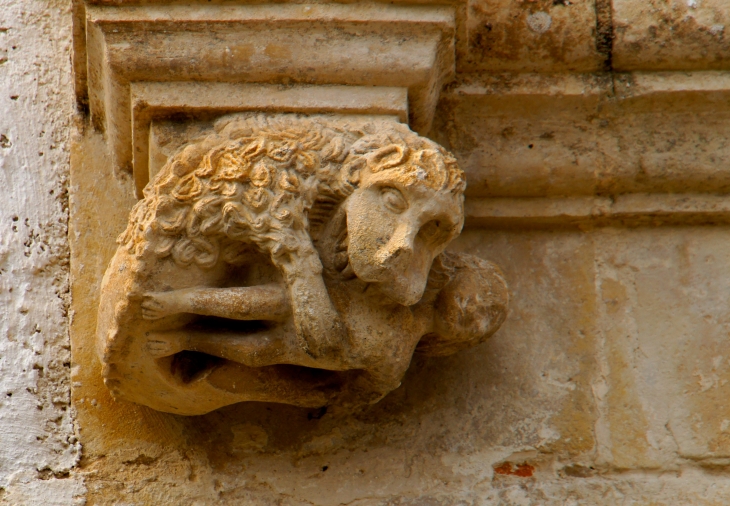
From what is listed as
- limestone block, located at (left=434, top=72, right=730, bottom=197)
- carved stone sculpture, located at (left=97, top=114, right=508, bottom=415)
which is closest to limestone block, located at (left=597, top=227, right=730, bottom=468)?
limestone block, located at (left=434, top=72, right=730, bottom=197)

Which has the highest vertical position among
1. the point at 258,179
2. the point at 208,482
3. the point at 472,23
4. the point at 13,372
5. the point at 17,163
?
the point at 472,23

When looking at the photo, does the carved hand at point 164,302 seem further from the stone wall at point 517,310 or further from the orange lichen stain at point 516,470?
the orange lichen stain at point 516,470

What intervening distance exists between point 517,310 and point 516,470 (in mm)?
328

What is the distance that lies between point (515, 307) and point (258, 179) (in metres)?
0.69

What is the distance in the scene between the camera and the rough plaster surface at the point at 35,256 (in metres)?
1.88

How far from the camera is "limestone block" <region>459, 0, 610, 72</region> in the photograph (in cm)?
196

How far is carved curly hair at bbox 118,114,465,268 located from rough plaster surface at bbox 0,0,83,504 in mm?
370

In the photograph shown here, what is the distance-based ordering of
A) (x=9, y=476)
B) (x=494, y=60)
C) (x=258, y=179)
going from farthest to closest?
1. (x=494, y=60)
2. (x=9, y=476)
3. (x=258, y=179)

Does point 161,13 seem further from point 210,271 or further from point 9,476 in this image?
point 9,476

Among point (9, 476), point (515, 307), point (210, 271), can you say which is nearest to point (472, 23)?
point (515, 307)

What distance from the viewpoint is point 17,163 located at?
207 centimetres

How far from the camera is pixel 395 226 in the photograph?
5.22 feet

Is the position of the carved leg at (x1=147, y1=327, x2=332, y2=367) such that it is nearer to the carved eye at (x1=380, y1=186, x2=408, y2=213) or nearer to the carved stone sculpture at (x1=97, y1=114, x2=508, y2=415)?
the carved stone sculpture at (x1=97, y1=114, x2=508, y2=415)

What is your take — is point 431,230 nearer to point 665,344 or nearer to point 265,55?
point 265,55
